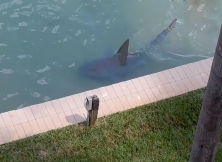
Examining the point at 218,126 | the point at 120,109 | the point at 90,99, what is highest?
the point at 218,126

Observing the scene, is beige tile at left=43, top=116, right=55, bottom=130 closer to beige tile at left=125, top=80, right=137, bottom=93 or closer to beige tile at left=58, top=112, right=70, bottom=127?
beige tile at left=58, top=112, right=70, bottom=127

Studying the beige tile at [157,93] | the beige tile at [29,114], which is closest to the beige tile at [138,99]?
the beige tile at [157,93]

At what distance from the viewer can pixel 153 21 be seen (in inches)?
344

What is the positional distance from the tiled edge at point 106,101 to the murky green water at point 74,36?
0.81m

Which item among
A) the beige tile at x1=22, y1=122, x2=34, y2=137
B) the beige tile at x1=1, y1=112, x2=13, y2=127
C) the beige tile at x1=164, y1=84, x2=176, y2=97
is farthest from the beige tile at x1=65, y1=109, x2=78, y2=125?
the beige tile at x1=164, y1=84, x2=176, y2=97

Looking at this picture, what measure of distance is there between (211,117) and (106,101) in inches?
137

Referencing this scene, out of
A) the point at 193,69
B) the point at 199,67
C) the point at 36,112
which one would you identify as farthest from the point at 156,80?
the point at 36,112

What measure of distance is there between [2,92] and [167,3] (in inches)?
137

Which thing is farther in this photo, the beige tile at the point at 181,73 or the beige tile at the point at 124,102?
the beige tile at the point at 181,73

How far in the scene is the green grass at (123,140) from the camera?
6.02 m

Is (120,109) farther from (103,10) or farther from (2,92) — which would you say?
(103,10)

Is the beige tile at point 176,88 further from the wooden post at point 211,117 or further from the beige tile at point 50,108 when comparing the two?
the wooden post at point 211,117

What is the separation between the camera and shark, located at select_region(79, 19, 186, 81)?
25.4 feet

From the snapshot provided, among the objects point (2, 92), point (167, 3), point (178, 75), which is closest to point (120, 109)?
point (178, 75)
